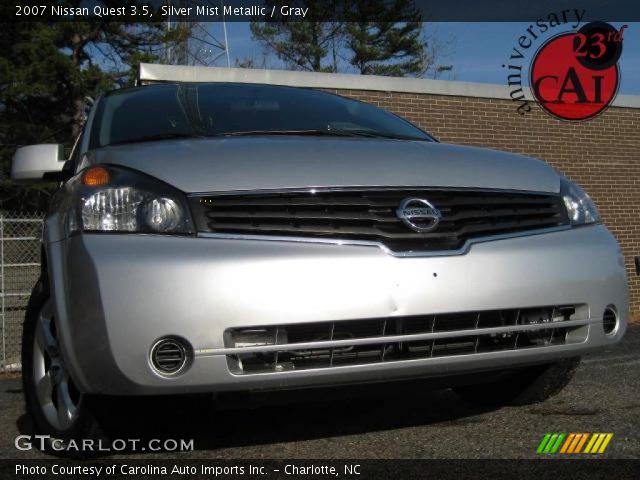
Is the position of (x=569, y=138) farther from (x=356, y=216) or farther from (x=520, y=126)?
(x=356, y=216)

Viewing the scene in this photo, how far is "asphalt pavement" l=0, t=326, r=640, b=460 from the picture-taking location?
3023 millimetres

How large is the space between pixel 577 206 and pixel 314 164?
1183mm

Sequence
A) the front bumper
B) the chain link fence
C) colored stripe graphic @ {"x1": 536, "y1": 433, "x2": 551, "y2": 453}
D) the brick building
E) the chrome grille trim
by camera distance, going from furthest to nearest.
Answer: the brick building < the chain link fence < colored stripe graphic @ {"x1": 536, "y1": 433, "x2": 551, "y2": 453} < the chrome grille trim < the front bumper

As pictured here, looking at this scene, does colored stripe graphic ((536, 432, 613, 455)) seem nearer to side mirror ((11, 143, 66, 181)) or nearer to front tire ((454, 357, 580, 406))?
front tire ((454, 357, 580, 406))

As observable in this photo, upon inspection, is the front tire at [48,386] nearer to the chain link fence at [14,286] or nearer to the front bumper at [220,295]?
the front bumper at [220,295]

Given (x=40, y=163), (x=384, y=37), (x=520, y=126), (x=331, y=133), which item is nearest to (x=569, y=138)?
(x=520, y=126)

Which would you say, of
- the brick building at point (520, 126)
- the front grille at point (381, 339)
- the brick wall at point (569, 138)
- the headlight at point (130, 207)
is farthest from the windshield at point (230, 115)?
the brick wall at point (569, 138)

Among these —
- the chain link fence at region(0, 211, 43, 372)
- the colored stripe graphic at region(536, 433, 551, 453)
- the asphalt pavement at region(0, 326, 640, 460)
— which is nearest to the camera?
the asphalt pavement at region(0, 326, 640, 460)

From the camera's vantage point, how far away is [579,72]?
1314cm

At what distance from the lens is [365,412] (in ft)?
13.1

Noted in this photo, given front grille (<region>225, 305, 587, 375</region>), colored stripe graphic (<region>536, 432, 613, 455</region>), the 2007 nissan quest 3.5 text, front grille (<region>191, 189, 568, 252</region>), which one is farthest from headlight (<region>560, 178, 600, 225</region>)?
colored stripe graphic (<region>536, 432, 613, 455</region>)

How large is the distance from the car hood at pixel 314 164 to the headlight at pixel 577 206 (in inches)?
3.0

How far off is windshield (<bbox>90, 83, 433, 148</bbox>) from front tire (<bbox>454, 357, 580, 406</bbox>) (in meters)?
1.29

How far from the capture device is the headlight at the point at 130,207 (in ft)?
9.07
